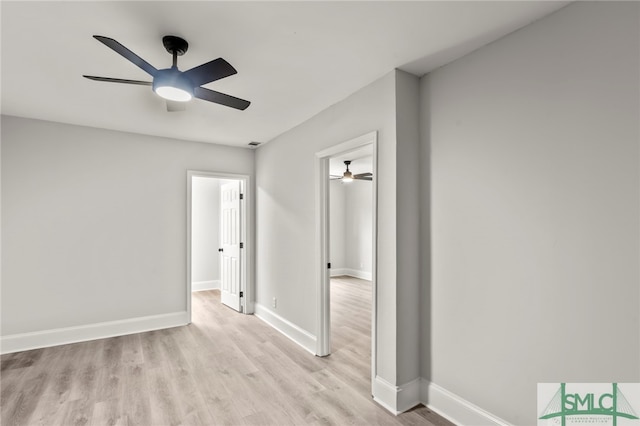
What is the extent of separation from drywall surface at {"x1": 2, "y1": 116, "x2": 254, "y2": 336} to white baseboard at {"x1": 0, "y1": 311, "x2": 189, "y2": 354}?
71 millimetres

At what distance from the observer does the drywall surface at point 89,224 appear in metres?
3.48

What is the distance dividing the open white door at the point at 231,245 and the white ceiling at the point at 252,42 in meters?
2.13

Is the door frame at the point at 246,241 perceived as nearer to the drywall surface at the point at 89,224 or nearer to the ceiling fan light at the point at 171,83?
the drywall surface at the point at 89,224

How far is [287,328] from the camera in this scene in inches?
153

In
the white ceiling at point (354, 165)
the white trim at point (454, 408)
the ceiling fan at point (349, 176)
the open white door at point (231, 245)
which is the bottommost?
the white trim at point (454, 408)

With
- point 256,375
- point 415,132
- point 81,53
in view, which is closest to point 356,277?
point 256,375

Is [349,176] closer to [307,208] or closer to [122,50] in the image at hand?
[307,208]

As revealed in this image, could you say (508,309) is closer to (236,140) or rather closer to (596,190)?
(596,190)

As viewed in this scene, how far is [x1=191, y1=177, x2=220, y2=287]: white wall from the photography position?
6.55m

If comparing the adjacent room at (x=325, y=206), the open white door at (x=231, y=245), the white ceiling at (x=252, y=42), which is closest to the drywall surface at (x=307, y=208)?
the adjacent room at (x=325, y=206)

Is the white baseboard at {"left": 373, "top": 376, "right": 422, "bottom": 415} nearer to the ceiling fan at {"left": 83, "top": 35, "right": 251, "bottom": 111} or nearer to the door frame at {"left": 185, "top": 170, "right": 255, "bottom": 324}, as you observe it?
the ceiling fan at {"left": 83, "top": 35, "right": 251, "bottom": 111}

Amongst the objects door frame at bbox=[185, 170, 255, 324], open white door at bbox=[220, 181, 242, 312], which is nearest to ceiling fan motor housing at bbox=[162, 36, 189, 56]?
door frame at bbox=[185, 170, 255, 324]

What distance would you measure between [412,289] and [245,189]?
10.3ft

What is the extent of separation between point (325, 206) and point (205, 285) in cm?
436
